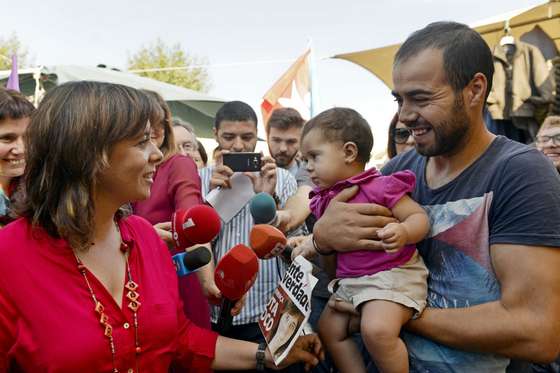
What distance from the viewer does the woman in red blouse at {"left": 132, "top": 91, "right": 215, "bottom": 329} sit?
2721 millimetres

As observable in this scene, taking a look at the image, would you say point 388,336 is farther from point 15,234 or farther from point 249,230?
point 249,230

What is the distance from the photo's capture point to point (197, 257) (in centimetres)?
212

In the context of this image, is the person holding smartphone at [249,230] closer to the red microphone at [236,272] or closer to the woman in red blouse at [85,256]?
the red microphone at [236,272]

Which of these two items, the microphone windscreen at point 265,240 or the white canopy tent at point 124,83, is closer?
the microphone windscreen at point 265,240

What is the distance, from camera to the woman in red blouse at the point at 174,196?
107 inches

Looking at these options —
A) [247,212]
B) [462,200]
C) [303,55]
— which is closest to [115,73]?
[303,55]

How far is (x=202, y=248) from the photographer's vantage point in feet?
6.97

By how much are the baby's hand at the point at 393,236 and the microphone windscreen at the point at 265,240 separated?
1.24ft

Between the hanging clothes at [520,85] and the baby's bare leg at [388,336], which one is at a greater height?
the hanging clothes at [520,85]

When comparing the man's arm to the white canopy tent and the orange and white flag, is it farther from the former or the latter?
the orange and white flag

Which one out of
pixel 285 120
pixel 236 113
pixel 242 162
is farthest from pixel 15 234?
pixel 285 120

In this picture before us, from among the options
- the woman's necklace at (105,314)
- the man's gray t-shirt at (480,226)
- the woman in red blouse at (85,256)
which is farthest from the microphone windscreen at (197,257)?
the man's gray t-shirt at (480,226)

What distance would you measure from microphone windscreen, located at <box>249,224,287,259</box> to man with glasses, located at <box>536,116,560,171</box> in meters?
3.04

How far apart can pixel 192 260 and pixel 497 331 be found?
1.10m
